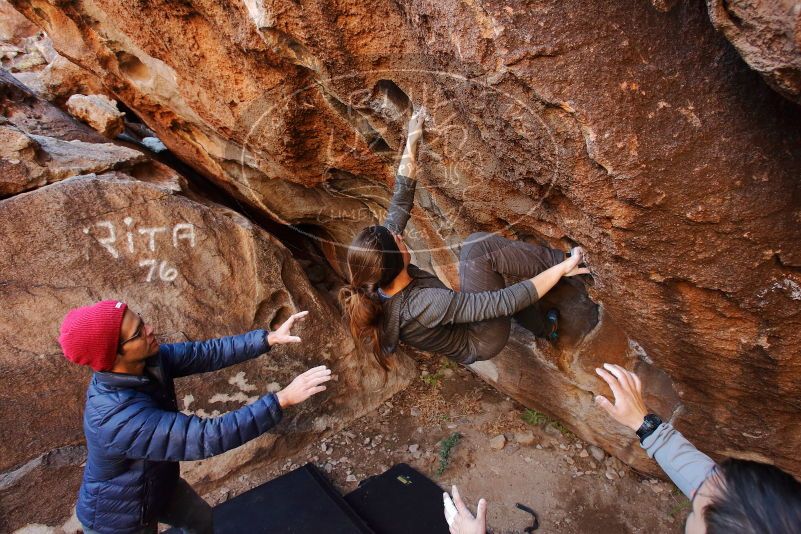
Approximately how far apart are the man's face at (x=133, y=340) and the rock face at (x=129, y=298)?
1.45 m

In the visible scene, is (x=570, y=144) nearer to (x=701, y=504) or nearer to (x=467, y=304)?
(x=467, y=304)

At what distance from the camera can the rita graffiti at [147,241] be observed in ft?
10.2

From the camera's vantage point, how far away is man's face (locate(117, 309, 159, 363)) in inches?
70.5

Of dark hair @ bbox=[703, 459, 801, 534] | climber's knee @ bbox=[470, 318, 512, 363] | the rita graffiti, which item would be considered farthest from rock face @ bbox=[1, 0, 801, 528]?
dark hair @ bbox=[703, 459, 801, 534]

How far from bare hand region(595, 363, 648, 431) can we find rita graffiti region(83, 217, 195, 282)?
2875 millimetres

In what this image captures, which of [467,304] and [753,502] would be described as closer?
[753,502]

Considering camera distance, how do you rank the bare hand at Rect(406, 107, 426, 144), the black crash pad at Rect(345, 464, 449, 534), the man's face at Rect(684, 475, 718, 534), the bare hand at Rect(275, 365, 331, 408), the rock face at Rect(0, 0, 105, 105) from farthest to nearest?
the rock face at Rect(0, 0, 105, 105) → the black crash pad at Rect(345, 464, 449, 534) → the bare hand at Rect(406, 107, 426, 144) → the bare hand at Rect(275, 365, 331, 408) → the man's face at Rect(684, 475, 718, 534)

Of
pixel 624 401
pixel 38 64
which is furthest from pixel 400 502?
pixel 38 64

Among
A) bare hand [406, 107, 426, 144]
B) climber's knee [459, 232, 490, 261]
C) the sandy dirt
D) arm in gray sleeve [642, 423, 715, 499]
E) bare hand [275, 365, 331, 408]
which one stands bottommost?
the sandy dirt

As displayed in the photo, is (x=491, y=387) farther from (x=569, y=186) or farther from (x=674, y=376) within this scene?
(x=569, y=186)

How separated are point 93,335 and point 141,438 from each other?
0.42m

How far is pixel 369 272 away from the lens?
2230mm

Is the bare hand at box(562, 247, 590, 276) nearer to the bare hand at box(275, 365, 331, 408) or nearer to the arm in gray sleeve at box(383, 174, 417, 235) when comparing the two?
the arm in gray sleeve at box(383, 174, 417, 235)

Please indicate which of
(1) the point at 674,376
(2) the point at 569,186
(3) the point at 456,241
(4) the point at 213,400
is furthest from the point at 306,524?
(2) the point at 569,186
